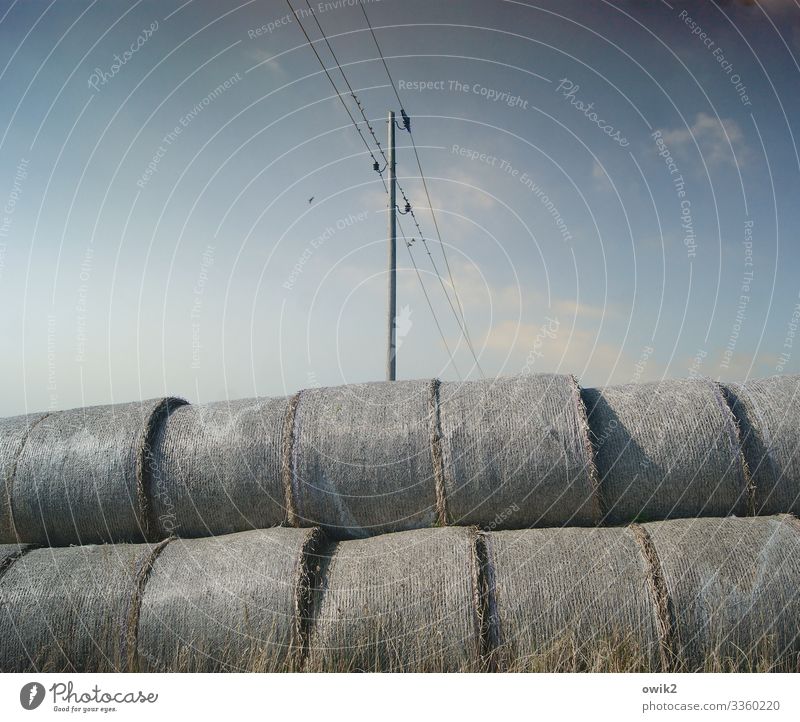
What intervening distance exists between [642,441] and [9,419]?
4.77m

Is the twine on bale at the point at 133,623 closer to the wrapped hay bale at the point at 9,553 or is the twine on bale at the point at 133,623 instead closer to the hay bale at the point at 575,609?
the wrapped hay bale at the point at 9,553

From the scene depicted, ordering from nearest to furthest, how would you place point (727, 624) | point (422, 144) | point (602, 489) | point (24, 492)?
point (727, 624) < point (602, 489) < point (24, 492) < point (422, 144)

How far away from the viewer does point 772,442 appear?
14.2 ft

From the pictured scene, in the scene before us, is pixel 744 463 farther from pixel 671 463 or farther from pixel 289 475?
pixel 289 475

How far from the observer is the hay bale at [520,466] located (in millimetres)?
4266

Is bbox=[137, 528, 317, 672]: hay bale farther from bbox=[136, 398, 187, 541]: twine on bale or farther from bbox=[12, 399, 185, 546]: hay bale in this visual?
bbox=[12, 399, 185, 546]: hay bale

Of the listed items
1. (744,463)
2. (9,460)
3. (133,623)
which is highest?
(9,460)

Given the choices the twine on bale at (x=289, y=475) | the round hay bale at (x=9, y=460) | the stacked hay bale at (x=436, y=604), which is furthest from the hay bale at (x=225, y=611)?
the round hay bale at (x=9, y=460)

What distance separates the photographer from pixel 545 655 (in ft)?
11.7

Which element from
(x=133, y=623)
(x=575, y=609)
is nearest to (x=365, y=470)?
(x=575, y=609)

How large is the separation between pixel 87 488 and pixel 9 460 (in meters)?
0.68

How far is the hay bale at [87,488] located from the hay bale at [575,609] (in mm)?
2558
